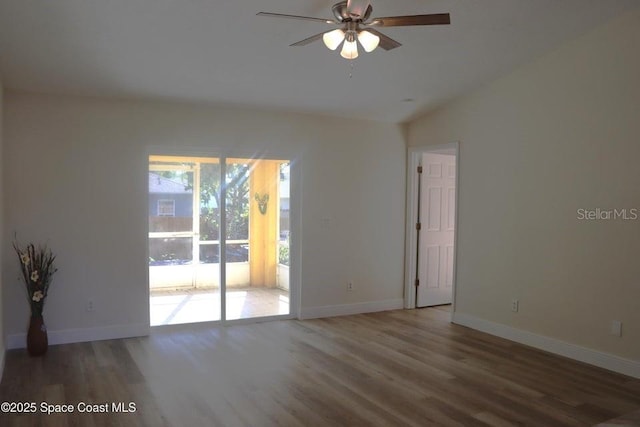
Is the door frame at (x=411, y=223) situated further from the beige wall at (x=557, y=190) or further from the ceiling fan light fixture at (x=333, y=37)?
the ceiling fan light fixture at (x=333, y=37)

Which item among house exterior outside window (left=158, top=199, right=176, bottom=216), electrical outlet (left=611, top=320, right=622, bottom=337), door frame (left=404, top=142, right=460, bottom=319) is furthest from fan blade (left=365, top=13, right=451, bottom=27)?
door frame (left=404, top=142, right=460, bottom=319)

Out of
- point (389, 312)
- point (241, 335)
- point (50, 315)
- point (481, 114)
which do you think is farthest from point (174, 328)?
point (481, 114)

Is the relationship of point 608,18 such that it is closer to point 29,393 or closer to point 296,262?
point 296,262

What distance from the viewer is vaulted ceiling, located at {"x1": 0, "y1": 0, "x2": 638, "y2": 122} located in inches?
134

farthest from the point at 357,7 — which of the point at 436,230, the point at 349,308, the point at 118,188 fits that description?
the point at 436,230

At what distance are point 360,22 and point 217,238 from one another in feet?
11.0

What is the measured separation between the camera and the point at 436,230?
6762 millimetres

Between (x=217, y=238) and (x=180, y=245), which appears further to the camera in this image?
(x=217, y=238)

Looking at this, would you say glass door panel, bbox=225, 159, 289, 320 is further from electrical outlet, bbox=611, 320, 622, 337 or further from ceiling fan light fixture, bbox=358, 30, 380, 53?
electrical outlet, bbox=611, 320, 622, 337

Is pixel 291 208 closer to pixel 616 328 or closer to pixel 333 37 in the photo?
pixel 333 37

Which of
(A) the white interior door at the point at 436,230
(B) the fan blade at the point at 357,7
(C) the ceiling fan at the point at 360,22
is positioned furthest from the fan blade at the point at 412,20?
(A) the white interior door at the point at 436,230

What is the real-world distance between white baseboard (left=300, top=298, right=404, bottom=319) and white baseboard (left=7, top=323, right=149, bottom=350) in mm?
1928

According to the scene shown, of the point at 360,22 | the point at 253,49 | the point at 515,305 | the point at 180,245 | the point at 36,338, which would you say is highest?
the point at 253,49

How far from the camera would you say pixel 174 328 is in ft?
17.6
